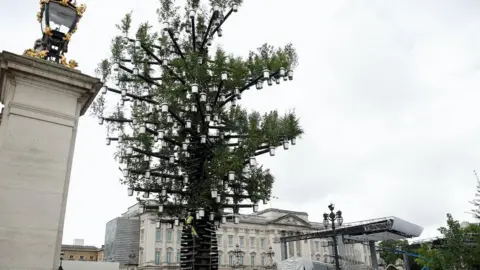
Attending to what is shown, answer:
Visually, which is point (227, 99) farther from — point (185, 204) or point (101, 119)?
point (101, 119)

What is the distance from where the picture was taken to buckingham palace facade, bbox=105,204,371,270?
50.3 metres

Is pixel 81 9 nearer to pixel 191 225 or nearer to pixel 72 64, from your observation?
pixel 72 64

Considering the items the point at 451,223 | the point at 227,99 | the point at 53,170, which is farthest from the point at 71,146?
the point at 451,223

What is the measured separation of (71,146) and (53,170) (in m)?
0.48

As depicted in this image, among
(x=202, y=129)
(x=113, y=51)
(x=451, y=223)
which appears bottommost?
(x=451, y=223)

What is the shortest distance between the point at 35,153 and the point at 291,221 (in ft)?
220

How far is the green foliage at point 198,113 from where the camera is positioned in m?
10.7

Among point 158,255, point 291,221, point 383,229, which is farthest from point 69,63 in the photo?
point 291,221

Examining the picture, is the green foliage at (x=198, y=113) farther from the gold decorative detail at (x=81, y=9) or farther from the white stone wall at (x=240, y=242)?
the white stone wall at (x=240, y=242)

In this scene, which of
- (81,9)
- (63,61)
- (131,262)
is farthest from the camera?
(131,262)

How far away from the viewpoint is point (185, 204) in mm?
11273

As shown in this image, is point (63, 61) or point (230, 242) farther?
point (230, 242)

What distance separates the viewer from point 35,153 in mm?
5395

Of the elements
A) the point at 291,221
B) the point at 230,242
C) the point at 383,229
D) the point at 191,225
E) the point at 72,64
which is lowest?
the point at 191,225
